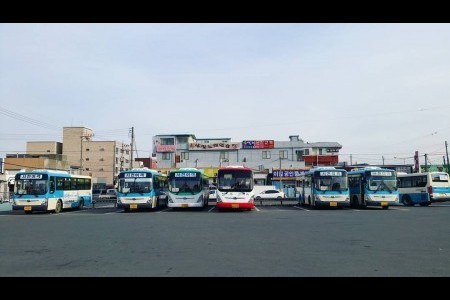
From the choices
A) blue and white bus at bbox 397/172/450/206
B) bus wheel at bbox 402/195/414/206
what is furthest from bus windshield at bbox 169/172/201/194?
bus wheel at bbox 402/195/414/206

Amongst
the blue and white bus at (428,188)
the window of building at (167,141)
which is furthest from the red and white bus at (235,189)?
the window of building at (167,141)

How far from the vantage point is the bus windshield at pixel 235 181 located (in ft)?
86.5

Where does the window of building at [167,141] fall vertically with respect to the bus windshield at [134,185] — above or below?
above

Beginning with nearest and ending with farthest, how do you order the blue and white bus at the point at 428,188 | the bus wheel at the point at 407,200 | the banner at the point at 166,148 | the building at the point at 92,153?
1. the blue and white bus at the point at 428,188
2. the bus wheel at the point at 407,200
3. the banner at the point at 166,148
4. the building at the point at 92,153

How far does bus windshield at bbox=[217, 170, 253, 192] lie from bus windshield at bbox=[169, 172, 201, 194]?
192 cm

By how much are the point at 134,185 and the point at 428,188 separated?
23.8 meters

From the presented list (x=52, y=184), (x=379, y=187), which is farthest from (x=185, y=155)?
(x=379, y=187)

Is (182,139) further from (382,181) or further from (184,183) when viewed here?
(382,181)

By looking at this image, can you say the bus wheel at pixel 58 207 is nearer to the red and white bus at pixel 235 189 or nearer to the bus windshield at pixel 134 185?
the bus windshield at pixel 134 185

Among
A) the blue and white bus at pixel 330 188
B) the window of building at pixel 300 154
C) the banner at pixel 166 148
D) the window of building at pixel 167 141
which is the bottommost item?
the blue and white bus at pixel 330 188

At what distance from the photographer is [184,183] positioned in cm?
2739

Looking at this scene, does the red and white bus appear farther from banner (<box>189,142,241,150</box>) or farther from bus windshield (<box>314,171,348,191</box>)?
banner (<box>189,142,241,150</box>)
